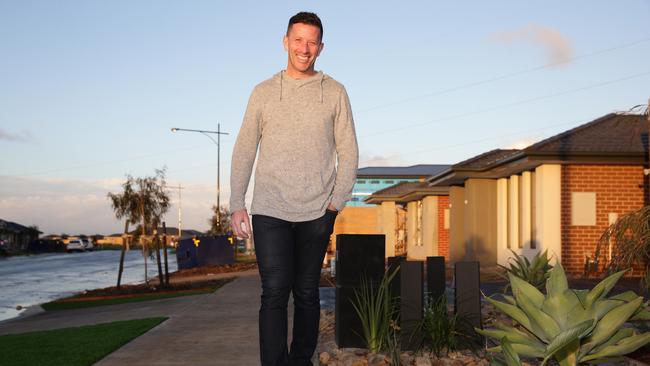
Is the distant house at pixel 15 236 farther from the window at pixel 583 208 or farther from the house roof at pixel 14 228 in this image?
the window at pixel 583 208

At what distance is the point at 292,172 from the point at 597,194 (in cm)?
1643

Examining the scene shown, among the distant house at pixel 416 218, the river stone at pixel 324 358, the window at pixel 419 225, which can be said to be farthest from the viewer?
the window at pixel 419 225

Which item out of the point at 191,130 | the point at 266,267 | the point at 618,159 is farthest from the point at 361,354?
the point at 191,130

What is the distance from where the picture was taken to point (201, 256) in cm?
3394

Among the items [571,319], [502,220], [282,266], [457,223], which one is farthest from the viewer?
[457,223]

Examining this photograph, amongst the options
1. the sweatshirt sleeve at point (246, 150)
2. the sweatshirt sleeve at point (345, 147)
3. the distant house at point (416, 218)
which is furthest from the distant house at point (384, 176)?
the sweatshirt sleeve at point (246, 150)

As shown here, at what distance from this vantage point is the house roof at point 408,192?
32331mm

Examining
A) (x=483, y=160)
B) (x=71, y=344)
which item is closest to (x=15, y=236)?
(x=483, y=160)

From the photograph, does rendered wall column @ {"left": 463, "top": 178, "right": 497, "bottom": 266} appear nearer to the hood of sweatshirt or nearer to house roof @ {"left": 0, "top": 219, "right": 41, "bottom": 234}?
the hood of sweatshirt

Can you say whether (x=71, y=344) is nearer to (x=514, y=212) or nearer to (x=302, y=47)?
(x=302, y=47)

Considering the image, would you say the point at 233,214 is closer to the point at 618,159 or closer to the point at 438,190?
the point at 618,159

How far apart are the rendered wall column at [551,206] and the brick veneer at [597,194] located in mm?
139

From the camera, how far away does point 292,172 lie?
195 inches

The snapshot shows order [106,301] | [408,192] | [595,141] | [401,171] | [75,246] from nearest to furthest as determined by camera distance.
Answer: [106,301], [595,141], [408,192], [75,246], [401,171]
